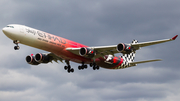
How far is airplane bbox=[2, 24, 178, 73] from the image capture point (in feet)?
153

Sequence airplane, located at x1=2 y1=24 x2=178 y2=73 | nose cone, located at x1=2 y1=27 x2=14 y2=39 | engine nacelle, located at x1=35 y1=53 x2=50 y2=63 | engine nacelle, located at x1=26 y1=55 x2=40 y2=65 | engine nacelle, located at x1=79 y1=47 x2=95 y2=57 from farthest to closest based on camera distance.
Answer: engine nacelle, located at x1=26 y1=55 x2=40 y2=65, engine nacelle, located at x1=35 y1=53 x2=50 y2=63, engine nacelle, located at x1=79 y1=47 x2=95 y2=57, airplane, located at x1=2 y1=24 x2=178 y2=73, nose cone, located at x1=2 y1=27 x2=14 y2=39

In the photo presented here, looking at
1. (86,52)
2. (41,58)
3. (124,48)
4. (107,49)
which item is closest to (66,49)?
(86,52)

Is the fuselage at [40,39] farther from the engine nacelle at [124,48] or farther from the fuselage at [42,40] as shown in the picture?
the engine nacelle at [124,48]

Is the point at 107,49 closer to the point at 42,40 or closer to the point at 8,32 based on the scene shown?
the point at 42,40

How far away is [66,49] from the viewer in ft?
170

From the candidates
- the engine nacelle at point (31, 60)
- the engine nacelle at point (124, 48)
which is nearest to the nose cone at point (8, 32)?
the engine nacelle at point (31, 60)

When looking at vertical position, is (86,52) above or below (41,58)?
below

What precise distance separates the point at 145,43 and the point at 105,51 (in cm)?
822

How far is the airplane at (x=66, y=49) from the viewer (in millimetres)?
46562

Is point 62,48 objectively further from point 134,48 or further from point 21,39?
point 134,48

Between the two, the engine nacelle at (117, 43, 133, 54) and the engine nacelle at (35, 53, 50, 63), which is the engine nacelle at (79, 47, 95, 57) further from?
the engine nacelle at (35, 53, 50, 63)

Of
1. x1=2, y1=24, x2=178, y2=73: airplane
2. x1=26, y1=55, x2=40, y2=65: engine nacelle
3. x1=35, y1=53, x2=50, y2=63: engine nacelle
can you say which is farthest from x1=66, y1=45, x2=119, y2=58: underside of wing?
x1=26, y1=55, x2=40, y2=65: engine nacelle

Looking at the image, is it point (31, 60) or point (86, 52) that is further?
point (31, 60)

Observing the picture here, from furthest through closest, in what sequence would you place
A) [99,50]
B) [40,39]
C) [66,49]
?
[99,50], [66,49], [40,39]
